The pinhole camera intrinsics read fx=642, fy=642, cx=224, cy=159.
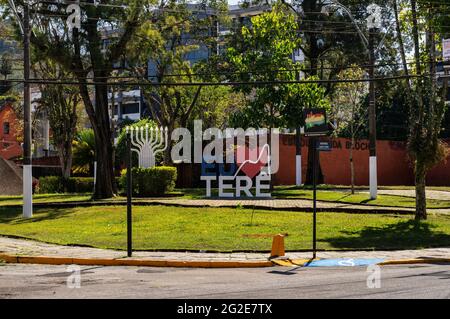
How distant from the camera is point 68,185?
40.6m

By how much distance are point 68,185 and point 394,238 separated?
26905 millimetres

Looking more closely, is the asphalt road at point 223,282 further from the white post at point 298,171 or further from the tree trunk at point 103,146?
the white post at point 298,171

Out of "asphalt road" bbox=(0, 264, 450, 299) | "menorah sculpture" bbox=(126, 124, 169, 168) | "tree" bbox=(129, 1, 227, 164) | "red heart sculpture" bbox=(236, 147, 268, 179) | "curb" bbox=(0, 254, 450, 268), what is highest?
"tree" bbox=(129, 1, 227, 164)

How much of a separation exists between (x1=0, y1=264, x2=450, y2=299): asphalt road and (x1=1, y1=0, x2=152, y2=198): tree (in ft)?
54.2

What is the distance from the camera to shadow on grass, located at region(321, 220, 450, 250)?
55.7 feet

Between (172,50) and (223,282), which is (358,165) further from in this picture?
(223,282)

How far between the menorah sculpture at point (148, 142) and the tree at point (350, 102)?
37.2 ft

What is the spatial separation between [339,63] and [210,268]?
30.3 metres

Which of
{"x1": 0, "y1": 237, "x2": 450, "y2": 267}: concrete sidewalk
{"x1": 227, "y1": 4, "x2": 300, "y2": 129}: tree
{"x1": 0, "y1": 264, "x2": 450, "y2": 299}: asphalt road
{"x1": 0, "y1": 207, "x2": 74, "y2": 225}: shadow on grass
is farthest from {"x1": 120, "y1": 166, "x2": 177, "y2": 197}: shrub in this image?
{"x1": 0, "y1": 264, "x2": 450, "y2": 299}: asphalt road

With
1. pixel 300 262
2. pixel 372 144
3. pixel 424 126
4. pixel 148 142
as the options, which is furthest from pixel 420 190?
pixel 148 142

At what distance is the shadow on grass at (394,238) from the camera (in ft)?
55.7

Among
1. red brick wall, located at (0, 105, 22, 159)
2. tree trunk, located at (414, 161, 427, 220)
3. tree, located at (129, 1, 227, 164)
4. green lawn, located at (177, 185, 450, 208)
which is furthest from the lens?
red brick wall, located at (0, 105, 22, 159)

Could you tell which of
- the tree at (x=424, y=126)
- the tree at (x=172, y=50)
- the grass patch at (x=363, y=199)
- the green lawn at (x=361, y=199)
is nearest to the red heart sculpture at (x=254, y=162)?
the green lawn at (x=361, y=199)

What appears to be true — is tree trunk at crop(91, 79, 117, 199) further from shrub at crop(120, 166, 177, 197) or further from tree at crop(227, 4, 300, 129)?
tree at crop(227, 4, 300, 129)
